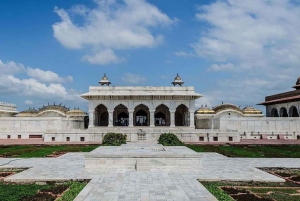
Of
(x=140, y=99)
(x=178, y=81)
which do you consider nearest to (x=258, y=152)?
(x=140, y=99)

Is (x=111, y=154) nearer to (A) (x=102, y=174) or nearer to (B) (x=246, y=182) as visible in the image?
(A) (x=102, y=174)

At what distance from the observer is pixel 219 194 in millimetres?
8320

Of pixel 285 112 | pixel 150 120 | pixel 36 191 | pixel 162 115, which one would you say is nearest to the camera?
pixel 36 191

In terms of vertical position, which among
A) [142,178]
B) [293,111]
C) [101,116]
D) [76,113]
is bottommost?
[142,178]

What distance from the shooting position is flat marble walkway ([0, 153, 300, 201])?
801 cm

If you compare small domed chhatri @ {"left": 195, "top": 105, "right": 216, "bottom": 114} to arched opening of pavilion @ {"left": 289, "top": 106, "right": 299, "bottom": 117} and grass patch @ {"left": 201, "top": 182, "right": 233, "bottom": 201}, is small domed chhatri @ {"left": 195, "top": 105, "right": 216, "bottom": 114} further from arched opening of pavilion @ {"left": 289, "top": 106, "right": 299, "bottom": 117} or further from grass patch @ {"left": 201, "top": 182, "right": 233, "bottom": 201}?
grass patch @ {"left": 201, "top": 182, "right": 233, "bottom": 201}

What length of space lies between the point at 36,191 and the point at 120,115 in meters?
36.7

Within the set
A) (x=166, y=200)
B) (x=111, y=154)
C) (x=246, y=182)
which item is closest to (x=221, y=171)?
(x=246, y=182)

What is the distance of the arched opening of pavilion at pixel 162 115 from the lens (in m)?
43.3

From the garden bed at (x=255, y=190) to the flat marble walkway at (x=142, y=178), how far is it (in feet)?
1.14

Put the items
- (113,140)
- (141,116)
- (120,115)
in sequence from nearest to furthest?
(113,140) → (120,115) → (141,116)

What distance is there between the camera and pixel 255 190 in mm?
9156

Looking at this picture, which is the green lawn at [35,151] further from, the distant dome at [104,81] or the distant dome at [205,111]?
the distant dome at [205,111]

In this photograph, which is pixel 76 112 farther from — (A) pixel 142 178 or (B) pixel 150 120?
(A) pixel 142 178
